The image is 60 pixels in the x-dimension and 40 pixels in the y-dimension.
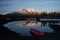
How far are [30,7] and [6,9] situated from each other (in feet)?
1.22

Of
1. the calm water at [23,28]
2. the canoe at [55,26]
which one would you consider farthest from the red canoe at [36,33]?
the canoe at [55,26]

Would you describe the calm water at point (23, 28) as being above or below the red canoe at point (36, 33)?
above

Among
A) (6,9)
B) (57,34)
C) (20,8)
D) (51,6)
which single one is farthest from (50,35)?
(6,9)

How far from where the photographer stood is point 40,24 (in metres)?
2.47

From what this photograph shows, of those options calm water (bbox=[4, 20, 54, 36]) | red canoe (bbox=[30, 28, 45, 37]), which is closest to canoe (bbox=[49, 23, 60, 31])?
calm water (bbox=[4, 20, 54, 36])

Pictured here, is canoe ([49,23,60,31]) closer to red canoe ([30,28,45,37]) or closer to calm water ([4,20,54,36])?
calm water ([4,20,54,36])

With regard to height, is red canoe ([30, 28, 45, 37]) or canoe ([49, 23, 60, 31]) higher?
canoe ([49, 23, 60, 31])

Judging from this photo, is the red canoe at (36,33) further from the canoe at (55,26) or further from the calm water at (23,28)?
the canoe at (55,26)

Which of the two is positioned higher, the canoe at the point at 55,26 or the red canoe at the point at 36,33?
the canoe at the point at 55,26

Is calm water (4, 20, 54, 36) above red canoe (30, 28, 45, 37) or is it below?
above

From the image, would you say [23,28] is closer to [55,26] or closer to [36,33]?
[36,33]

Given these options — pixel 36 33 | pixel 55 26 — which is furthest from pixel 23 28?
pixel 55 26

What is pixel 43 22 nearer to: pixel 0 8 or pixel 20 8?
pixel 20 8

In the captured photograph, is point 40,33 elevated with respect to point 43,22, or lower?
lower
